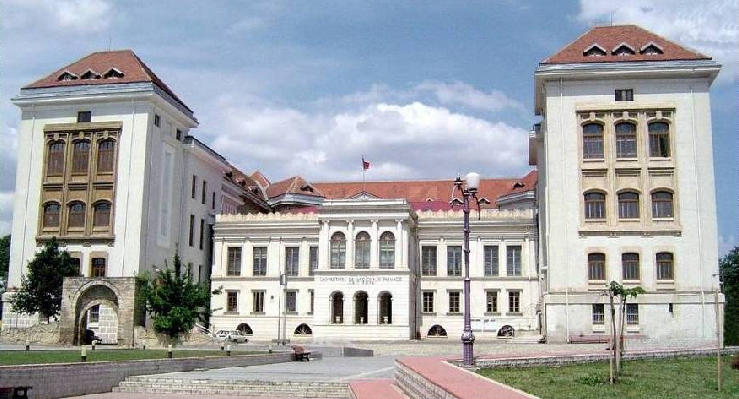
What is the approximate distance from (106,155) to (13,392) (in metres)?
33.1

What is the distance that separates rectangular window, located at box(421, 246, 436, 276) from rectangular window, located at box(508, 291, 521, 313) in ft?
19.1

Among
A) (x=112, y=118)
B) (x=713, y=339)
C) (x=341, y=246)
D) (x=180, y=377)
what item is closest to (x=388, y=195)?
(x=341, y=246)

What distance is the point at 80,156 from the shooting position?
159 feet

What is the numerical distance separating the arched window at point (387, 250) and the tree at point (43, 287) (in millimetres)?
19975

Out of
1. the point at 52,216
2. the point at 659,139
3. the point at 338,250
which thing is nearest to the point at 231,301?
the point at 338,250

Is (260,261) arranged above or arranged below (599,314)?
above

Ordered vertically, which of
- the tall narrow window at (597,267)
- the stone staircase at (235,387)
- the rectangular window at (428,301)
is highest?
the tall narrow window at (597,267)

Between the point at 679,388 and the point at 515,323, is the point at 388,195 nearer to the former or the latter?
the point at 515,323

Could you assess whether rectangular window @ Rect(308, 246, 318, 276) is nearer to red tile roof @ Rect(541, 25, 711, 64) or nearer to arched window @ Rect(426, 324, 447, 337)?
arched window @ Rect(426, 324, 447, 337)

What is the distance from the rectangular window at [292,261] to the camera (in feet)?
187

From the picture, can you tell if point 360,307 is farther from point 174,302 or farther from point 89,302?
point 89,302

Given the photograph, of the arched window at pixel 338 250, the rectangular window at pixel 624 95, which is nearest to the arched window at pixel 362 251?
the arched window at pixel 338 250

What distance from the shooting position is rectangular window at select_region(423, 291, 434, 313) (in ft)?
181

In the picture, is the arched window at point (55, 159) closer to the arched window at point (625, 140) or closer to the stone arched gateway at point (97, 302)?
the stone arched gateway at point (97, 302)
